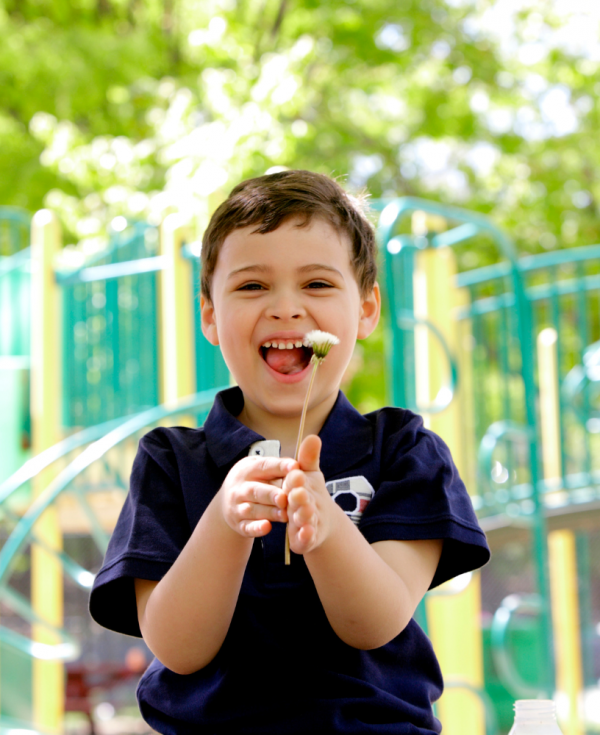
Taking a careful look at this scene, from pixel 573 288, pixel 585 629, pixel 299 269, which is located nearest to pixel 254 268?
pixel 299 269

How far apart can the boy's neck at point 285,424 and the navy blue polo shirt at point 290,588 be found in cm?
4

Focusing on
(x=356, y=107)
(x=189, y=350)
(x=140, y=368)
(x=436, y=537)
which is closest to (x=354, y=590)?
(x=436, y=537)

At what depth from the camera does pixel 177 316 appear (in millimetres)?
3842

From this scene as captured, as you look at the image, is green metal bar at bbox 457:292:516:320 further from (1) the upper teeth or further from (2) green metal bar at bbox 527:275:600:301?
(1) the upper teeth

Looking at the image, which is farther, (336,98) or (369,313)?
(336,98)

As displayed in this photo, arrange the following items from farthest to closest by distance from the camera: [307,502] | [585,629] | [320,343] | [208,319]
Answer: [585,629]
[208,319]
[320,343]
[307,502]

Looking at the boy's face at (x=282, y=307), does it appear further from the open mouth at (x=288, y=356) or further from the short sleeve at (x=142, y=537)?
the short sleeve at (x=142, y=537)

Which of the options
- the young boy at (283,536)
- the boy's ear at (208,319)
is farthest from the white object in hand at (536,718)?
the boy's ear at (208,319)

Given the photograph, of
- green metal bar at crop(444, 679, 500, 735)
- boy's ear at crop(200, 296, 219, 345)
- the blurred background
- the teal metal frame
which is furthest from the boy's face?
green metal bar at crop(444, 679, 500, 735)

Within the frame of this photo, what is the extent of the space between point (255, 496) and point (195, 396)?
223 cm

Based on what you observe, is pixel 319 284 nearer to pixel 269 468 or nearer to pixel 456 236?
pixel 269 468

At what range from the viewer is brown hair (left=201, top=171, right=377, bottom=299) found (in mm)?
1387

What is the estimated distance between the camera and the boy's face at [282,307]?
1.34 m

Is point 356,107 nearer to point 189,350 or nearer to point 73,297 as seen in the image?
point 73,297
